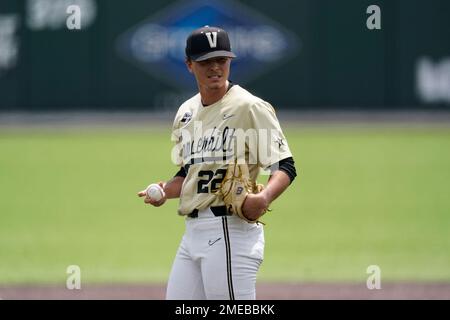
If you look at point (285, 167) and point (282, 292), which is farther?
point (282, 292)

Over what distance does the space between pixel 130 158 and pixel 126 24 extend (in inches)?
222

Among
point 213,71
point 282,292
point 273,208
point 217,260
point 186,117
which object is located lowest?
point 282,292

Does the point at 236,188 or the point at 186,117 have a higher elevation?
the point at 186,117

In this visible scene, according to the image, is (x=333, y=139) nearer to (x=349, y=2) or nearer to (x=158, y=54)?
(x=349, y=2)

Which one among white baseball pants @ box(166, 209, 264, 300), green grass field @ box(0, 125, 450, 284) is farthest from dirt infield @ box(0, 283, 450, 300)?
white baseball pants @ box(166, 209, 264, 300)

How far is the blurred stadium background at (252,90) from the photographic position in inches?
521

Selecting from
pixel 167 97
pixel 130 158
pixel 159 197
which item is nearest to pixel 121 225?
pixel 130 158

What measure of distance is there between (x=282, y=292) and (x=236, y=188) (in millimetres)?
3464

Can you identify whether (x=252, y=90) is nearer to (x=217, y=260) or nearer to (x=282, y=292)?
(x=282, y=292)

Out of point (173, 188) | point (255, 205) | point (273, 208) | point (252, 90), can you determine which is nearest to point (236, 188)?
point (255, 205)

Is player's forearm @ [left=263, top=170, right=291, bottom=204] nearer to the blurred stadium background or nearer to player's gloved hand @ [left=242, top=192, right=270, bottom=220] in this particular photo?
player's gloved hand @ [left=242, top=192, right=270, bottom=220]

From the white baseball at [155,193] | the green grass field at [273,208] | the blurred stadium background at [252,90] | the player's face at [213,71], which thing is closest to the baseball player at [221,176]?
the player's face at [213,71]

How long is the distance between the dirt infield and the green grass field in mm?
446

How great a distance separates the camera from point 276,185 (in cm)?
457
